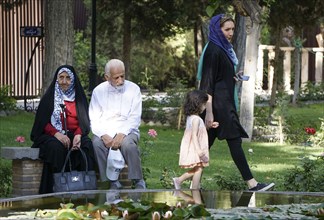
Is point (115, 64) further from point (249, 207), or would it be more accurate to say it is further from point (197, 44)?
point (197, 44)

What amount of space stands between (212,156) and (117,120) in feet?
19.3

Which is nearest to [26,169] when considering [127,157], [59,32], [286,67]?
[127,157]

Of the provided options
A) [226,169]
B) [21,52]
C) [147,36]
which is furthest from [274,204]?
[21,52]

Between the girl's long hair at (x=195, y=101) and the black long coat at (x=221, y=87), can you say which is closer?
the girl's long hair at (x=195, y=101)

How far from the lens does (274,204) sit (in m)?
8.59

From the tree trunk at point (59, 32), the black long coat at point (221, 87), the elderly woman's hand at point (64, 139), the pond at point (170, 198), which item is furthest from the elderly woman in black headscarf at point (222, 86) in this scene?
the tree trunk at point (59, 32)

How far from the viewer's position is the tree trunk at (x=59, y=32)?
1498 centimetres

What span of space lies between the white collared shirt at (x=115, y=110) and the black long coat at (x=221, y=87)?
68 cm

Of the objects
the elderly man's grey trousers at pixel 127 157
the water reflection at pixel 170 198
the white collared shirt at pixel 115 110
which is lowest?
the water reflection at pixel 170 198

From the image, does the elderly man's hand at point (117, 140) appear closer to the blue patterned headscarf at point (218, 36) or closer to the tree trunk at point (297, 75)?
the blue patterned headscarf at point (218, 36)

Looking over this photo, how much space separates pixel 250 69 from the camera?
60.6 feet

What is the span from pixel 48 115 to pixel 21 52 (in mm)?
17020

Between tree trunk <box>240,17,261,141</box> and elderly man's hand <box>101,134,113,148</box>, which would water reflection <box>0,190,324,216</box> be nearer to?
elderly man's hand <box>101,134,113,148</box>

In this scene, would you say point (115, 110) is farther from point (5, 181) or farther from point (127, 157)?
point (5, 181)
